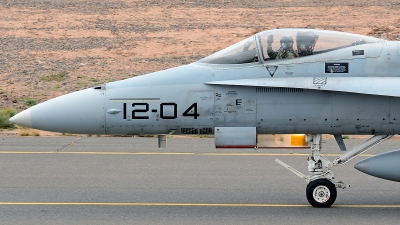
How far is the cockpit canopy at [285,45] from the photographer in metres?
10.8

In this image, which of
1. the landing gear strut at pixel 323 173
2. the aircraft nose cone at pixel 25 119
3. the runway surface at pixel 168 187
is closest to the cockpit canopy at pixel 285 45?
the landing gear strut at pixel 323 173

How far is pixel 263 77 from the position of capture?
35.1 feet

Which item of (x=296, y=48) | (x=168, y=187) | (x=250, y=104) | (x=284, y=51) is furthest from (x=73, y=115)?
(x=296, y=48)

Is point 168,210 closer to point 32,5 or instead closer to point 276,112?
point 276,112

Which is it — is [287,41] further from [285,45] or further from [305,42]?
[305,42]

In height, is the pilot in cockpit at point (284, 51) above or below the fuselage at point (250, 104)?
above

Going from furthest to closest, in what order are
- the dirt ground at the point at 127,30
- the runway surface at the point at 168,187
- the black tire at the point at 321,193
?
the dirt ground at the point at 127,30, the black tire at the point at 321,193, the runway surface at the point at 168,187

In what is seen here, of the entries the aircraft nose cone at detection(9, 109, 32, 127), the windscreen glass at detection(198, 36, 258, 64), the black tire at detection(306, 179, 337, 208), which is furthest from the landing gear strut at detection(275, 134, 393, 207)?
the aircraft nose cone at detection(9, 109, 32, 127)

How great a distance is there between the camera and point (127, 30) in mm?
31406

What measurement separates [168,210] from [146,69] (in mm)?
15874

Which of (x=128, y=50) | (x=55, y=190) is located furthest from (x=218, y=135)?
(x=128, y=50)

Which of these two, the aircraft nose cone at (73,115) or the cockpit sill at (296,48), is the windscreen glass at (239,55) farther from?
the aircraft nose cone at (73,115)

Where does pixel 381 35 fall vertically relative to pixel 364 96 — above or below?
above

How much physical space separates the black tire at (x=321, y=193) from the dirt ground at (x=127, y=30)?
13527mm
